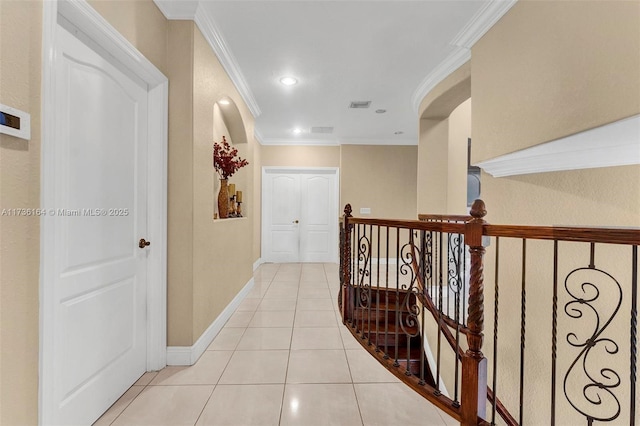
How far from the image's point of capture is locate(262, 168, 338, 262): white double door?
6.38 metres

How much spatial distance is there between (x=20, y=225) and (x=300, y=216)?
17.6 ft

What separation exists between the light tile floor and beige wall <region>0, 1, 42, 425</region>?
753 mm

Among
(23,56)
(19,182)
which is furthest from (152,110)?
(19,182)

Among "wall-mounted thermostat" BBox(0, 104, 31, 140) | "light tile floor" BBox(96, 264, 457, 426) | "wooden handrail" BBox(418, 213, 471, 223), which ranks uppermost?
"wall-mounted thermostat" BBox(0, 104, 31, 140)

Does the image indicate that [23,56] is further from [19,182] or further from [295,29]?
[295,29]

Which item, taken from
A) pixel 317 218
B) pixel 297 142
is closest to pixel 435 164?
pixel 317 218

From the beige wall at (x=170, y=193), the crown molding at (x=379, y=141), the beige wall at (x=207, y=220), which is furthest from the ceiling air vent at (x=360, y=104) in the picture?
the crown molding at (x=379, y=141)

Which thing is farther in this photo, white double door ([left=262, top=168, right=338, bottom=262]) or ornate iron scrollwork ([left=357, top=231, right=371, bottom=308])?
white double door ([left=262, top=168, right=338, bottom=262])

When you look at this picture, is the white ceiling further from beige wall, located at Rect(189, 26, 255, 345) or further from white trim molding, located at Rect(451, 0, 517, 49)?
beige wall, located at Rect(189, 26, 255, 345)

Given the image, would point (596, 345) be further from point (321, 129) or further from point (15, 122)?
point (321, 129)

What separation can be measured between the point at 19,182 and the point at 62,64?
2.22 ft

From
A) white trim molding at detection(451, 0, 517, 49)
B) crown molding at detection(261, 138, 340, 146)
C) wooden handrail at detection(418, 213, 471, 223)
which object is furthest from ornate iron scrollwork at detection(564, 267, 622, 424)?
crown molding at detection(261, 138, 340, 146)

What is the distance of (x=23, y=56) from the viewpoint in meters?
1.13

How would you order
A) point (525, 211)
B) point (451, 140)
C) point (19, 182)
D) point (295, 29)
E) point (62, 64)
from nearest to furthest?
1. point (19, 182)
2. point (62, 64)
3. point (525, 211)
4. point (295, 29)
5. point (451, 140)
